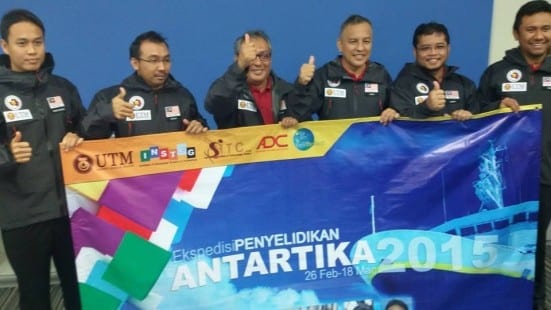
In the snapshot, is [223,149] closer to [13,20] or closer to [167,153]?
[167,153]

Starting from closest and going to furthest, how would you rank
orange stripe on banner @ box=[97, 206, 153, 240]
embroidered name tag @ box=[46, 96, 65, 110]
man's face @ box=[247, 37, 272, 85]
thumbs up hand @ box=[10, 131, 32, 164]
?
thumbs up hand @ box=[10, 131, 32, 164]
orange stripe on banner @ box=[97, 206, 153, 240]
embroidered name tag @ box=[46, 96, 65, 110]
man's face @ box=[247, 37, 272, 85]

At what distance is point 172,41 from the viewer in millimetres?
3324

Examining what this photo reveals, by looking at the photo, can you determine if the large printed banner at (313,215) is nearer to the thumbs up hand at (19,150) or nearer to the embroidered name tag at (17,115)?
the thumbs up hand at (19,150)

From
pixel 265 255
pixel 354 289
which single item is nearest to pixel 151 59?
pixel 265 255

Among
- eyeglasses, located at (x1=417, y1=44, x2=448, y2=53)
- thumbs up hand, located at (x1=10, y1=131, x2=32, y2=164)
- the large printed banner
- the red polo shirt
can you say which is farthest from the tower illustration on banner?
thumbs up hand, located at (x1=10, y1=131, x2=32, y2=164)

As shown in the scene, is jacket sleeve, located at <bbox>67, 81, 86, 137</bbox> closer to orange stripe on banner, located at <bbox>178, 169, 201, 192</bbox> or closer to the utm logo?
orange stripe on banner, located at <bbox>178, 169, 201, 192</bbox>

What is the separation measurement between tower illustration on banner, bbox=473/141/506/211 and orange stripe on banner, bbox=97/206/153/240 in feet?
4.85

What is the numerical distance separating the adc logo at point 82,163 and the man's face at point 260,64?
2.76 feet

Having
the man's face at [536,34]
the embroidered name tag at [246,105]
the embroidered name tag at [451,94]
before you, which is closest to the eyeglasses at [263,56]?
the embroidered name tag at [246,105]

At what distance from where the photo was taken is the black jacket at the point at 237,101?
2.31m

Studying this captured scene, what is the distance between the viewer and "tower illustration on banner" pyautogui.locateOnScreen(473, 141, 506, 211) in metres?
2.34

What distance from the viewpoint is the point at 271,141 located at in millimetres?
2211

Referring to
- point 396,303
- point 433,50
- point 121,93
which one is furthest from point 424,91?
point 121,93

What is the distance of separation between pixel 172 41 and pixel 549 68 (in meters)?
2.18
